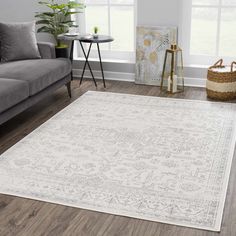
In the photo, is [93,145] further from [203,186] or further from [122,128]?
[203,186]

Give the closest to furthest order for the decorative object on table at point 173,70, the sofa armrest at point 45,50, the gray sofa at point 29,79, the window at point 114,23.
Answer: the gray sofa at point 29,79 → the sofa armrest at point 45,50 → the decorative object on table at point 173,70 → the window at point 114,23

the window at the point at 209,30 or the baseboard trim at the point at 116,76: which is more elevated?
the window at the point at 209,30

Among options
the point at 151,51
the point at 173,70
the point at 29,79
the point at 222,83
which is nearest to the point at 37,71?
the point at 29,79

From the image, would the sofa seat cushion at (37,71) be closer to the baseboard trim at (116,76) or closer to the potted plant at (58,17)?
the potted plant at (58,17)

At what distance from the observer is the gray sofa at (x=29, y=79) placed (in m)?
3.81

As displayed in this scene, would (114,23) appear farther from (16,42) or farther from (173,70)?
(16,42)

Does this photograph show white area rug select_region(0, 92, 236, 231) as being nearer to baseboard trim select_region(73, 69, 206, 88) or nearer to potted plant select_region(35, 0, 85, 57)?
baseboard trim select_region(73, 69, 206, 88)

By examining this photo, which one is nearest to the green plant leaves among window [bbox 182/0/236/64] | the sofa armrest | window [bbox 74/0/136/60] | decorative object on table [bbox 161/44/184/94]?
window [bbox 74/0/136/60]

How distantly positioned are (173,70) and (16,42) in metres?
1.84

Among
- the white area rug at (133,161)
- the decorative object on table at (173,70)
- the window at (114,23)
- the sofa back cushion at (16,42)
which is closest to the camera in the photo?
the white area rug at (133,161)

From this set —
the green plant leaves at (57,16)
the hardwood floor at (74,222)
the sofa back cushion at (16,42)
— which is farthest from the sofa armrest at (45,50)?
the hardwood floor at (74,222)

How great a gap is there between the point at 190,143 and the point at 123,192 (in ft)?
3.22

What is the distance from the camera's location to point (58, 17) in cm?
548

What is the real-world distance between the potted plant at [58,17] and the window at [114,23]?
0.18 metres
